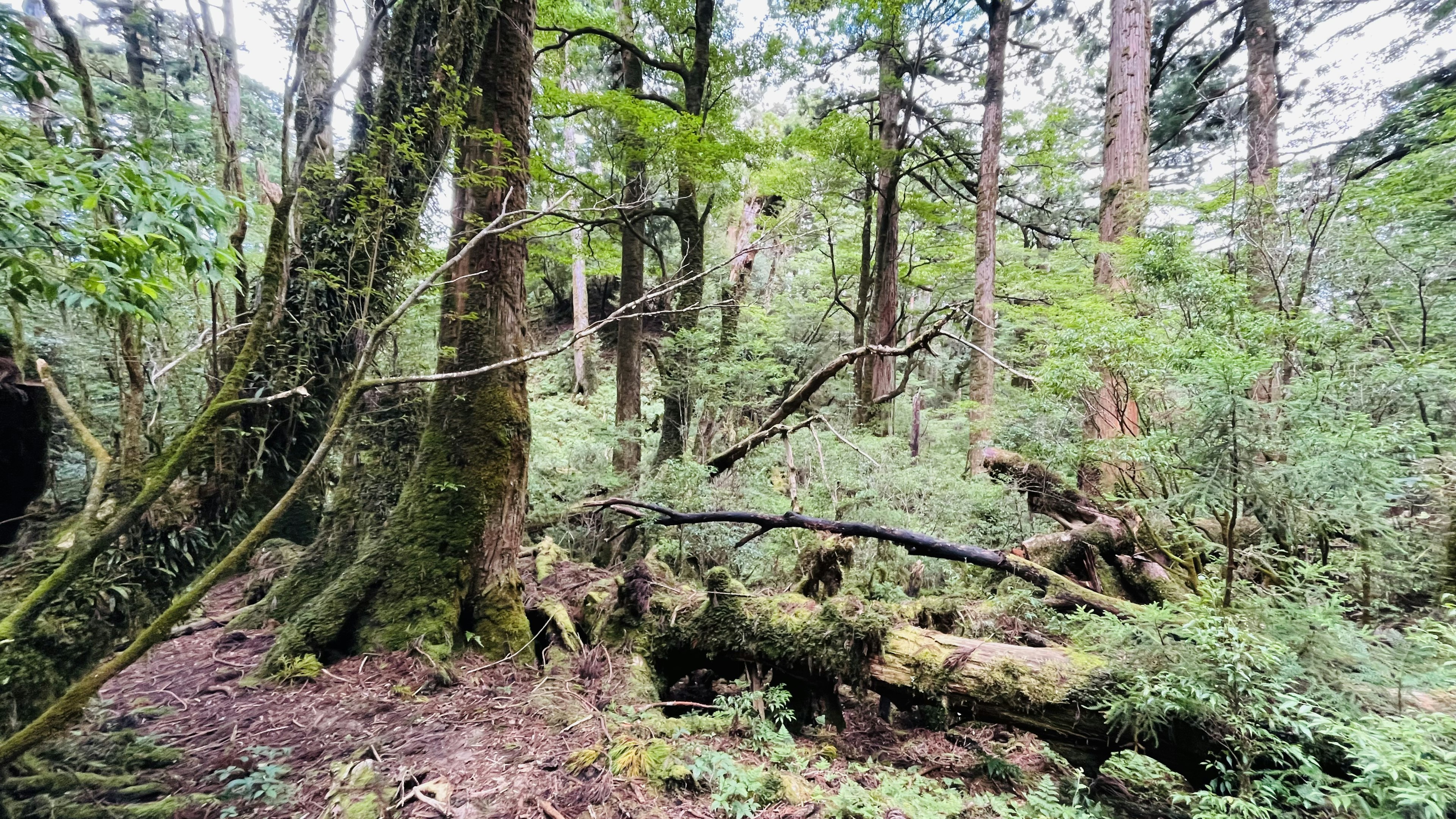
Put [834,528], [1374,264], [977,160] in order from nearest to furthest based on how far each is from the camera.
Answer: [834,528] → [1374,264] → [977,160]

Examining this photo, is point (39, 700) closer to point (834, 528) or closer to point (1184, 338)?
point (834, 528)

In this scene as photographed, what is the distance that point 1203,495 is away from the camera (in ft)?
10.7

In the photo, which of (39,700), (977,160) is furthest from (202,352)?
(977,160)

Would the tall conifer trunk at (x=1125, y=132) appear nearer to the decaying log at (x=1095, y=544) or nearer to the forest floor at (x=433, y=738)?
the decaying log at (x=1095, y=544)

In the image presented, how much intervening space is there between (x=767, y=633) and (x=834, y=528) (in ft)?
4.38

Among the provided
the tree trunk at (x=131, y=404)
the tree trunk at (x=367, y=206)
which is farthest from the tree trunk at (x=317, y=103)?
the tree trunk at (x=131, y=404)

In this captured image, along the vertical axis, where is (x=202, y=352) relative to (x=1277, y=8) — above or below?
below

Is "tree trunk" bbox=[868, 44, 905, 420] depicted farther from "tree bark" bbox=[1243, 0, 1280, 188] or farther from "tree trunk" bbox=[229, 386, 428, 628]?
"tree trunk" bbox=[229, 386, 428, 628]

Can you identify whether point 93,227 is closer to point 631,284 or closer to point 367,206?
point 367,206

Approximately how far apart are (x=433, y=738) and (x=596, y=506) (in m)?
3.37

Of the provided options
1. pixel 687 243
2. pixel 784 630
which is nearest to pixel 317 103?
pixel 784 630

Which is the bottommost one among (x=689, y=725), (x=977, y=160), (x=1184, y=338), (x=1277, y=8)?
(x=689, y=725)

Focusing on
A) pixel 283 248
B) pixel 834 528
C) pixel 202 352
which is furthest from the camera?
pixel 834 528

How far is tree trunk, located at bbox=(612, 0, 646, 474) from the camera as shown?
7.89 metres
